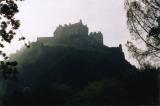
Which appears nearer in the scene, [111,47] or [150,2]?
[150,2]

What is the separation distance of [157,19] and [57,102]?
89.4 m

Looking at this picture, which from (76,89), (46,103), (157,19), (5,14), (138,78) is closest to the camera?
(5,14)

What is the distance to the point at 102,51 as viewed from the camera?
7347 inches

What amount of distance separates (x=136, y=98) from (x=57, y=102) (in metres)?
29.1

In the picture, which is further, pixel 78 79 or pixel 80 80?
pixel 78 79

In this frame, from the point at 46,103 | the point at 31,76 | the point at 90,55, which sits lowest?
the point at 46,103

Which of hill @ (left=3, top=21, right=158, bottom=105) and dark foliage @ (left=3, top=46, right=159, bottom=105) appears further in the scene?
hill @ (left=3, top=21, right=158, bottom=105)

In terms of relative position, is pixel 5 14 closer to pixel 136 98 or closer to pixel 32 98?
pixel 136 98

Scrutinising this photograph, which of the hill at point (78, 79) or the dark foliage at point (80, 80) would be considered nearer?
the dark foliage at point (80, 80)

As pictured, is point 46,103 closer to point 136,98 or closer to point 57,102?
point 57,102

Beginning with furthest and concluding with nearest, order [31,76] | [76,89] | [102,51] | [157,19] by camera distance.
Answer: [102,51]
[31,76]
[76,89]
[157,19]

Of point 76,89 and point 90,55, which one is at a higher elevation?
point 90,55

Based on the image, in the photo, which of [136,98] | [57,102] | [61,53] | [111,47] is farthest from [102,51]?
[136,98]

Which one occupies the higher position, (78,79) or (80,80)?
(78,79)
